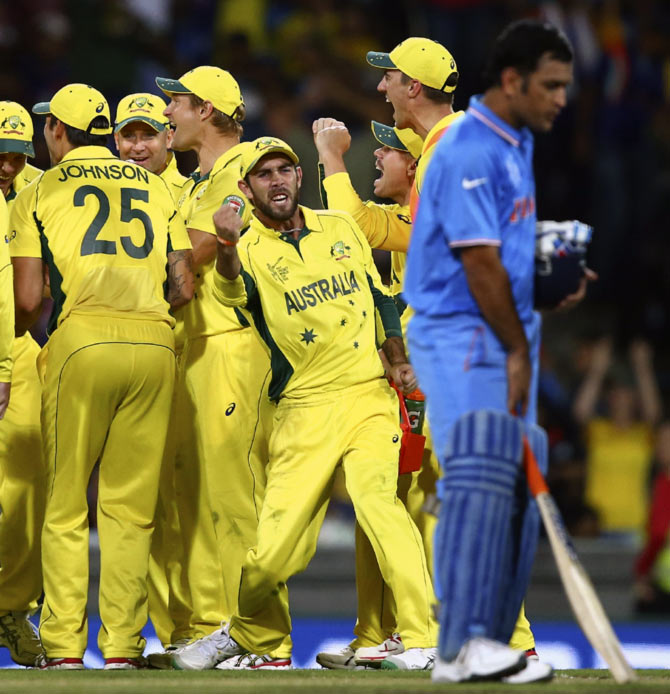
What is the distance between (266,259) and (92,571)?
3950 mm

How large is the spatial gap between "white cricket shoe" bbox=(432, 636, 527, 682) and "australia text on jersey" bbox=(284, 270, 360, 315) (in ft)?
7.37

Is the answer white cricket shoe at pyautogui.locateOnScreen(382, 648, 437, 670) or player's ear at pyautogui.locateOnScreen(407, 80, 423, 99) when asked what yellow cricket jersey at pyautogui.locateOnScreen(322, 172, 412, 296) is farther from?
white cricket shoe at pyautogui.locateOnScreen(382, 648, 437, 670)

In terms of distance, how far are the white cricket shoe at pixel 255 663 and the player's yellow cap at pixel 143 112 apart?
275cm

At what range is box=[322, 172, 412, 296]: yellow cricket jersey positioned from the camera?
7.52 metres

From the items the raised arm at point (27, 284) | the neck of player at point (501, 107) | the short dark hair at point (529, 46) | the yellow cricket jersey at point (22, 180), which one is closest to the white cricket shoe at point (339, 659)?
the raised arm at point (27, 284)

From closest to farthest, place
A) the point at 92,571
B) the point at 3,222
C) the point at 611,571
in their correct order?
the point at 3,222
the point at 92,571
the point at 611,571

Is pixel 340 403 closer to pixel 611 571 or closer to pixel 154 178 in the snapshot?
pixel 154 178

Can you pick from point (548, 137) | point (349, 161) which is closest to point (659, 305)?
A: point (548, 137)

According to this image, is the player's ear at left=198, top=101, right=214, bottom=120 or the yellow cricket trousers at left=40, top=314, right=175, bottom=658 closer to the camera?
the yellow cricket trousers at left=40, top=314, right=175, bottom=658

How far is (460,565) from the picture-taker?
4.98 m

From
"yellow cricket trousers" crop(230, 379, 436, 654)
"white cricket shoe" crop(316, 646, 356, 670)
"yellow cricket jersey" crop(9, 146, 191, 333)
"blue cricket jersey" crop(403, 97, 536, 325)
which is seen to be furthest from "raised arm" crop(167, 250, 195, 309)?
"blue cricket jersey" crop(403, 97, 536, 325)

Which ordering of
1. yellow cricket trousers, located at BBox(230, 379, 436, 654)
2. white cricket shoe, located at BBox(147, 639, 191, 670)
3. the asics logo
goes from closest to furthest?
the asics logo
yellow cricket trousers, located at BBox(230, 379, 436, 654)
white cricket shoe, located at BBox(147, 639, 191, 670)

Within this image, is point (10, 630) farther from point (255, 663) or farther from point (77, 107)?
point (77, 107)

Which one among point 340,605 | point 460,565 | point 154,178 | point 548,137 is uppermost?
point 548,137
